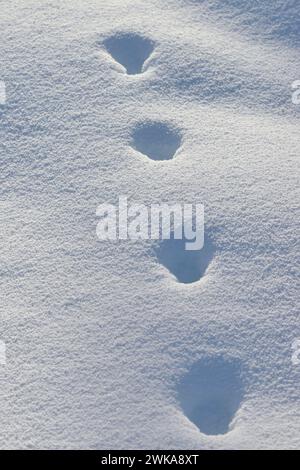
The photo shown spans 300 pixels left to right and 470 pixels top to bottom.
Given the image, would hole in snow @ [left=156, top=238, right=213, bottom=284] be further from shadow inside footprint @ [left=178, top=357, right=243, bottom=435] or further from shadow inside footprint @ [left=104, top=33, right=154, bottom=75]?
shadow inside footprint @ [left=104, top=33, right=154, bottom=75]

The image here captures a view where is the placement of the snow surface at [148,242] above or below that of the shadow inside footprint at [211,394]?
above

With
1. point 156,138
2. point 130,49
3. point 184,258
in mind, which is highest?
point 130,49

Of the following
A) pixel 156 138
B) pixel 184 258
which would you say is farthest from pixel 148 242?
pixel 156 138

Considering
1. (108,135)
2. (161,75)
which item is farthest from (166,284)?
(161,75)

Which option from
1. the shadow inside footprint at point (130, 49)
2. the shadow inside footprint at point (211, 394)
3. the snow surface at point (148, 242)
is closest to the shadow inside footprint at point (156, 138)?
the snow surface at point (148, 242)

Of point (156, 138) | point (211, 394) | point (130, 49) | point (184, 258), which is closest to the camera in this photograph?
point (211, 394)

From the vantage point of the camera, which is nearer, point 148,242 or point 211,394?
point 211,394

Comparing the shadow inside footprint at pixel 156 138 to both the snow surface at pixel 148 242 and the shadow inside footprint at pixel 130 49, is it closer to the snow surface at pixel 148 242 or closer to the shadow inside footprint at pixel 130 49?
the snow surface at pixel 148 242

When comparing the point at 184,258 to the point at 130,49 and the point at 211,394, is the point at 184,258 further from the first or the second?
the point at 130,49
